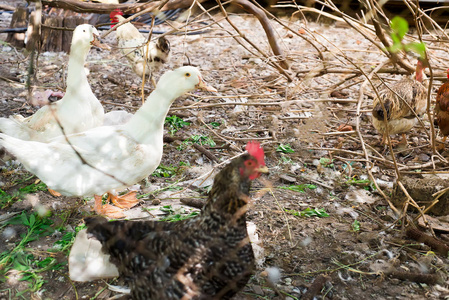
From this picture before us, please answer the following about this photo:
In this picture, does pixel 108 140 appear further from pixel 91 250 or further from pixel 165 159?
pixel 165 159

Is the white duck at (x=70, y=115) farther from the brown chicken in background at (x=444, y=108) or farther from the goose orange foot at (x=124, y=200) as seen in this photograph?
the brown chicken in background at (x=444, y=108)

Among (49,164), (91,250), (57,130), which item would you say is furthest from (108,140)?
(91,250)

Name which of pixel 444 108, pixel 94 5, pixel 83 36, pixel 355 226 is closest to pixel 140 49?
pixel 94 5

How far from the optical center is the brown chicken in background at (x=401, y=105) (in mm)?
3648

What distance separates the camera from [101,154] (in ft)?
8.70

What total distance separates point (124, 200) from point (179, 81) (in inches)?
36.3

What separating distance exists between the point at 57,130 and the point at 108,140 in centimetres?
57

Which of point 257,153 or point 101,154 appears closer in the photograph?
point 257,153

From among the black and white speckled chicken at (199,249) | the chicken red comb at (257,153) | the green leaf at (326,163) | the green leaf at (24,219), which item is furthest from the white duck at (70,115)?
the green leaf at (326,163)

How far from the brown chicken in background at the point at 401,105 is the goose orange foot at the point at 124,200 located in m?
2.10

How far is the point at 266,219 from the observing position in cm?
292

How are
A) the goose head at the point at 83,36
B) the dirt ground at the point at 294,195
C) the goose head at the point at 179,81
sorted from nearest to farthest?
the dirt ground at the point at 294,195
the goose head at the point at 179,81
the goose head at the point at 83,36

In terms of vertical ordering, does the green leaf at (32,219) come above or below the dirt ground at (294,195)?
above

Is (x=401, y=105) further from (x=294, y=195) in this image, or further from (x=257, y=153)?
(x=257, y=153)
